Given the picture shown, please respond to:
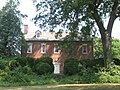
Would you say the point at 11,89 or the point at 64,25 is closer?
the point at 11,89

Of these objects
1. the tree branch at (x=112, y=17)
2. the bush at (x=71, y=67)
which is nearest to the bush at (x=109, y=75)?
the bush at (x=71, y=67)

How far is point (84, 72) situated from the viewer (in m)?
33.0

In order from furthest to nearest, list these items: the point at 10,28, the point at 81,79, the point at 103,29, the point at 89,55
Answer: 1. the point at 89,55
2. the point at 10,28
3. the point at 103,29
4. the point at 81,79

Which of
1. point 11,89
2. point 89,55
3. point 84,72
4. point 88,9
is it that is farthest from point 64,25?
point 89,55

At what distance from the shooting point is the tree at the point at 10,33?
47844 mm

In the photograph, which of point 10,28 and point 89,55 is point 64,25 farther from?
point 89,55

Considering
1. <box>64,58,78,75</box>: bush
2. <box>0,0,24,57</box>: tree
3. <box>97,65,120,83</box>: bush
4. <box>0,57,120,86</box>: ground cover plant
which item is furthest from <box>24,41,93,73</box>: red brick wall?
<box>97,65,120,83</box>: bush

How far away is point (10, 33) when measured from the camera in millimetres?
47781

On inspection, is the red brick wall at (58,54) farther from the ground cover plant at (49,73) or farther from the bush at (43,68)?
the bush at (43,68)

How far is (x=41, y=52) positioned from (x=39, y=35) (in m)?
3.64

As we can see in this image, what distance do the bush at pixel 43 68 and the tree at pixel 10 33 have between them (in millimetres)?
10733

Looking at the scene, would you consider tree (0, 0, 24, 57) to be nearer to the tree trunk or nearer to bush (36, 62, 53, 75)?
bush (36, 62, 53, 75)

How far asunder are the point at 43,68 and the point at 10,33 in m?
12.8

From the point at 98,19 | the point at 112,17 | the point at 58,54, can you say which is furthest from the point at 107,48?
the point at 58,54
